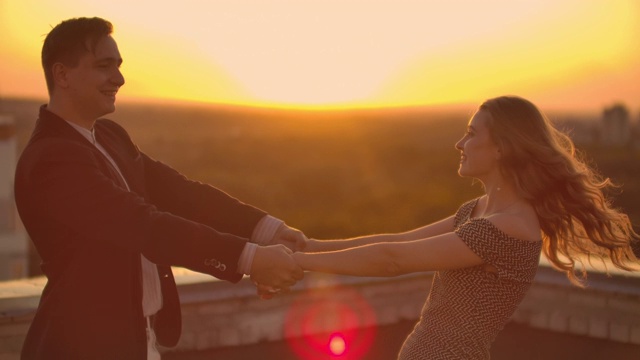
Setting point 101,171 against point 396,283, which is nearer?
point 101,171

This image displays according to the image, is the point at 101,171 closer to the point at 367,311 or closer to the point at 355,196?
the point at 367,311

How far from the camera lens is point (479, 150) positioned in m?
3.31

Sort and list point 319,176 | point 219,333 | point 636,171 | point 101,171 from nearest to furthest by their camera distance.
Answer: point 101,171
point 219,333
point 636,171
point 319,176

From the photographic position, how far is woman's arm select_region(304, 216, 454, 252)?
3.75m

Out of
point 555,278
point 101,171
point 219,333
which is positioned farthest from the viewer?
point 555,278

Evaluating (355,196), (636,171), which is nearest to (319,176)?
(355,196)

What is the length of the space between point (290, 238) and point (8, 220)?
3776 cm

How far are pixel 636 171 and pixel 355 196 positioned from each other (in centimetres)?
2240

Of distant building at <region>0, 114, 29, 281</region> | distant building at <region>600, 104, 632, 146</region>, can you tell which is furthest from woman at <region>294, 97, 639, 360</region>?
distant building at <region>600, 104, 632, 146</region>

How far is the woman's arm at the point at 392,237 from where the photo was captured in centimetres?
375

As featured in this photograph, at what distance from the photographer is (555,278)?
543cm

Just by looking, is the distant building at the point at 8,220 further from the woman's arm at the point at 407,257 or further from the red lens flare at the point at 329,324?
the woman's arm at the point at 407,257

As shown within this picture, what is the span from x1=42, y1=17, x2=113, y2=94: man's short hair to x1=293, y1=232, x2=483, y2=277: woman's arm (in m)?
1.24

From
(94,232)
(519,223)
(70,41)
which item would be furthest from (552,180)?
(70,41)
